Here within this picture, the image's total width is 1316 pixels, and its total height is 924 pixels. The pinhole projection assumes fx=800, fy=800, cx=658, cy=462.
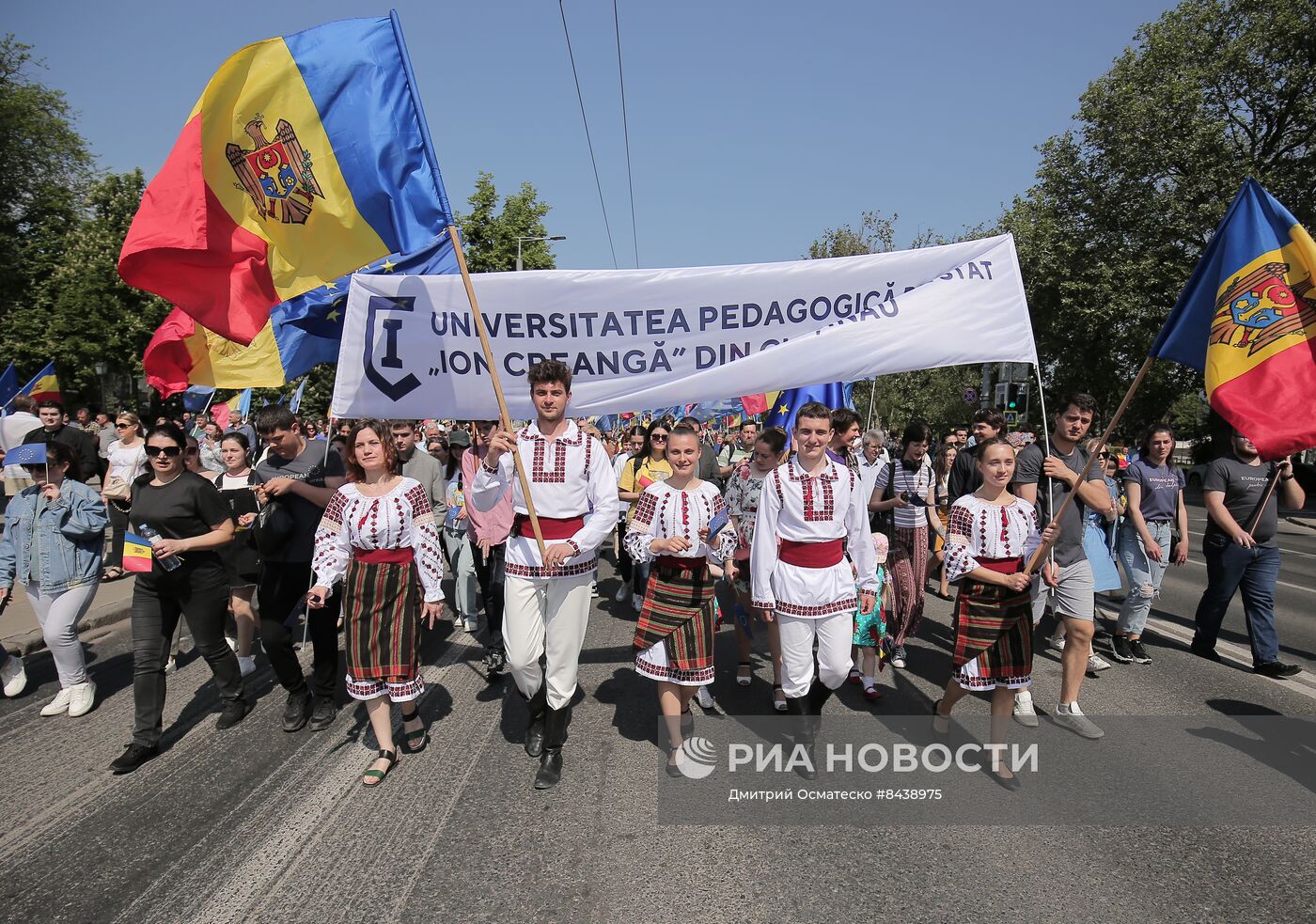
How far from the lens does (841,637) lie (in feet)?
13.4

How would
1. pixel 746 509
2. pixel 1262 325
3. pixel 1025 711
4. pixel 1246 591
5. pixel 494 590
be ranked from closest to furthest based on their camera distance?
pixel 1262 325 < pixel 1025 711 < pixel 746 509 < pixel 494 590 < pixel 1246 591

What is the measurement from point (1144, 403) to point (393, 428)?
101 feet

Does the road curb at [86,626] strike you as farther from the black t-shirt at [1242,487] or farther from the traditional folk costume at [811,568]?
the black t-shirt at [1242,487]

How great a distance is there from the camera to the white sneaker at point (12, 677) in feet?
17.7

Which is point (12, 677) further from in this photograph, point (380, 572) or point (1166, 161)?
point (1166, 161)

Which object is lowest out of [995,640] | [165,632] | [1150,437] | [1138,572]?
[1138,572]

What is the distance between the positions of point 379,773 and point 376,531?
1.21m

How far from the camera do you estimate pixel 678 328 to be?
4902 millimetres

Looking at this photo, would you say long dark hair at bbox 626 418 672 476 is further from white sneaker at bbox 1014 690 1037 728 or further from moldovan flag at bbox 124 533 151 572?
moldovan flag at bbox 124 533 151 572

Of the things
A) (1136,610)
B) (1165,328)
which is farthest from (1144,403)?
(1165,328)

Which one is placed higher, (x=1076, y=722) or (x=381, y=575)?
(x=381, y=575)

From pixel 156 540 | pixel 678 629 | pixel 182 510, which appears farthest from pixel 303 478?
pixel 678 629

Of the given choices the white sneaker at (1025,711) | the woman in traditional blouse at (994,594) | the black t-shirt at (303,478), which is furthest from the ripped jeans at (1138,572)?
the black t-shirt at (303,478)

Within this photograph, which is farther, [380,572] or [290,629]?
[290,629]
